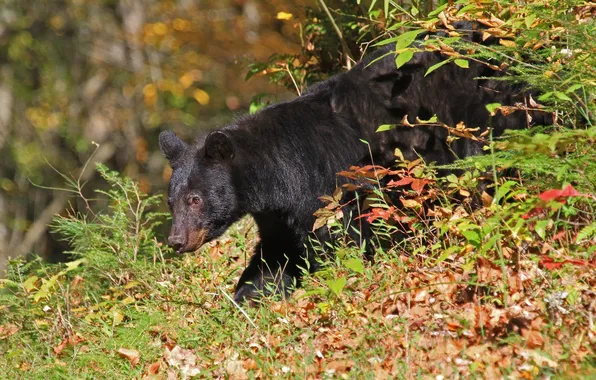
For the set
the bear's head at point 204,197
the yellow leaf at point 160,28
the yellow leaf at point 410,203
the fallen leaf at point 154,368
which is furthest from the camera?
the yellow leaf at point 160,28

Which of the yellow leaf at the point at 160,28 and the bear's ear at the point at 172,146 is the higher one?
the bear's ear at the point at 172,146

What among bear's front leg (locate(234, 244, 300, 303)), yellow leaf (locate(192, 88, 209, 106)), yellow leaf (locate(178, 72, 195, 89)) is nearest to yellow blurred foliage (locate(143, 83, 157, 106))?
yellow leaf (locate(178, 72, 195, 89))

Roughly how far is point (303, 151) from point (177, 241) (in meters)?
1.16

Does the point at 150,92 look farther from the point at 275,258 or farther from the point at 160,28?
the point at 275,258

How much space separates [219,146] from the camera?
265 inches

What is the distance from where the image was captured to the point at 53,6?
1711 centimetres

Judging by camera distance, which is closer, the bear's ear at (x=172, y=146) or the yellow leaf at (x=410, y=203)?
the yellow leaf at (x=410, y=203)

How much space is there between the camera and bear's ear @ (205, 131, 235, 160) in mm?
6616

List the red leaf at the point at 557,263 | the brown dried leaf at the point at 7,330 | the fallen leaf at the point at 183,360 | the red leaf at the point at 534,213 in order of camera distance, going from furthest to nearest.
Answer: the brown dried leaf at the point at 7,330
the fallen leaf at the point at 183,360
the red leaf at the point at 534,213
the red leaf at the point at 557,263

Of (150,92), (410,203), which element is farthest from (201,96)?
(410,203)

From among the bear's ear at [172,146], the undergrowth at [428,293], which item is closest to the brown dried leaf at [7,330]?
the undergrowth at [428,293]

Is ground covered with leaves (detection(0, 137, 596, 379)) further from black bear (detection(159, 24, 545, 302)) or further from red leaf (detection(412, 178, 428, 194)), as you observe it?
black bear (detection(159, 24, 545, 302))

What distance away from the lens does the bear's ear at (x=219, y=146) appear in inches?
260

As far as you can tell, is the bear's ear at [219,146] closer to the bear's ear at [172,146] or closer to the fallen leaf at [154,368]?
the bear's ear at [172,146]
